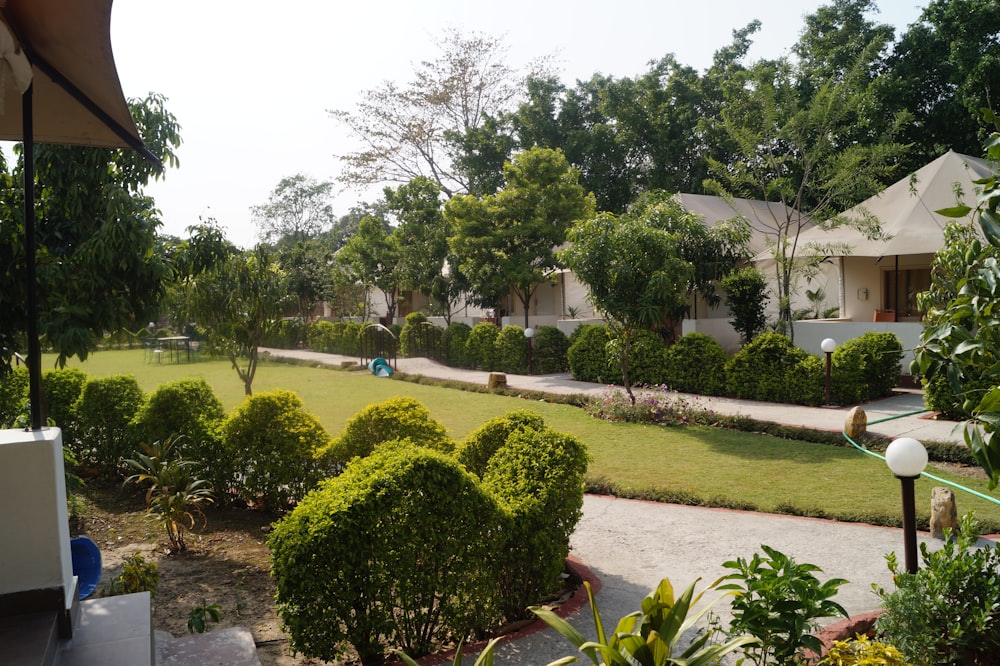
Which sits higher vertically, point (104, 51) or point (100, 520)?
point (104, 51)

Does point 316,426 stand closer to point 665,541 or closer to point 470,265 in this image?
point 665,541

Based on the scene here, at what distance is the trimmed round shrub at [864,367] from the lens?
12.5 m

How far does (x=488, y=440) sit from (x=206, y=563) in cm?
249

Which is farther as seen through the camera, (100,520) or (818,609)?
(100,520)

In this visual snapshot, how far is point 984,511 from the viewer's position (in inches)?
265

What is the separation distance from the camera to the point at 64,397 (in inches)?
A: 377

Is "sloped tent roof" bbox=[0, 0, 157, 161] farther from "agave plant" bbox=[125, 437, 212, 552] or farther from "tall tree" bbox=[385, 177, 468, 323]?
"tall tree" bbox=[385, 177, 468, 323]

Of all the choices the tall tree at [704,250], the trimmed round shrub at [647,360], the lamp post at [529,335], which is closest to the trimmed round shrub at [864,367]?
the trimmed round shrub at [647,360]

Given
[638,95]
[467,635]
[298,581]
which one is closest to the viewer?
[298,581]

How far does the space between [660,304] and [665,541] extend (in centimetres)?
736

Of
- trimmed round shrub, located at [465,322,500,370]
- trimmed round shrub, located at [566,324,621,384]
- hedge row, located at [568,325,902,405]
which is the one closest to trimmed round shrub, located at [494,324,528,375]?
trimmed round shrub, located at [465,322,500,370]

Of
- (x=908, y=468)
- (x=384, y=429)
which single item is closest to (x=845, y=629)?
(x=908, y=468)

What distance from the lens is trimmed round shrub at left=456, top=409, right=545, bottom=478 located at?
238 inches

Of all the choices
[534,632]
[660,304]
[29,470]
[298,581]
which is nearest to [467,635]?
[534,632]
